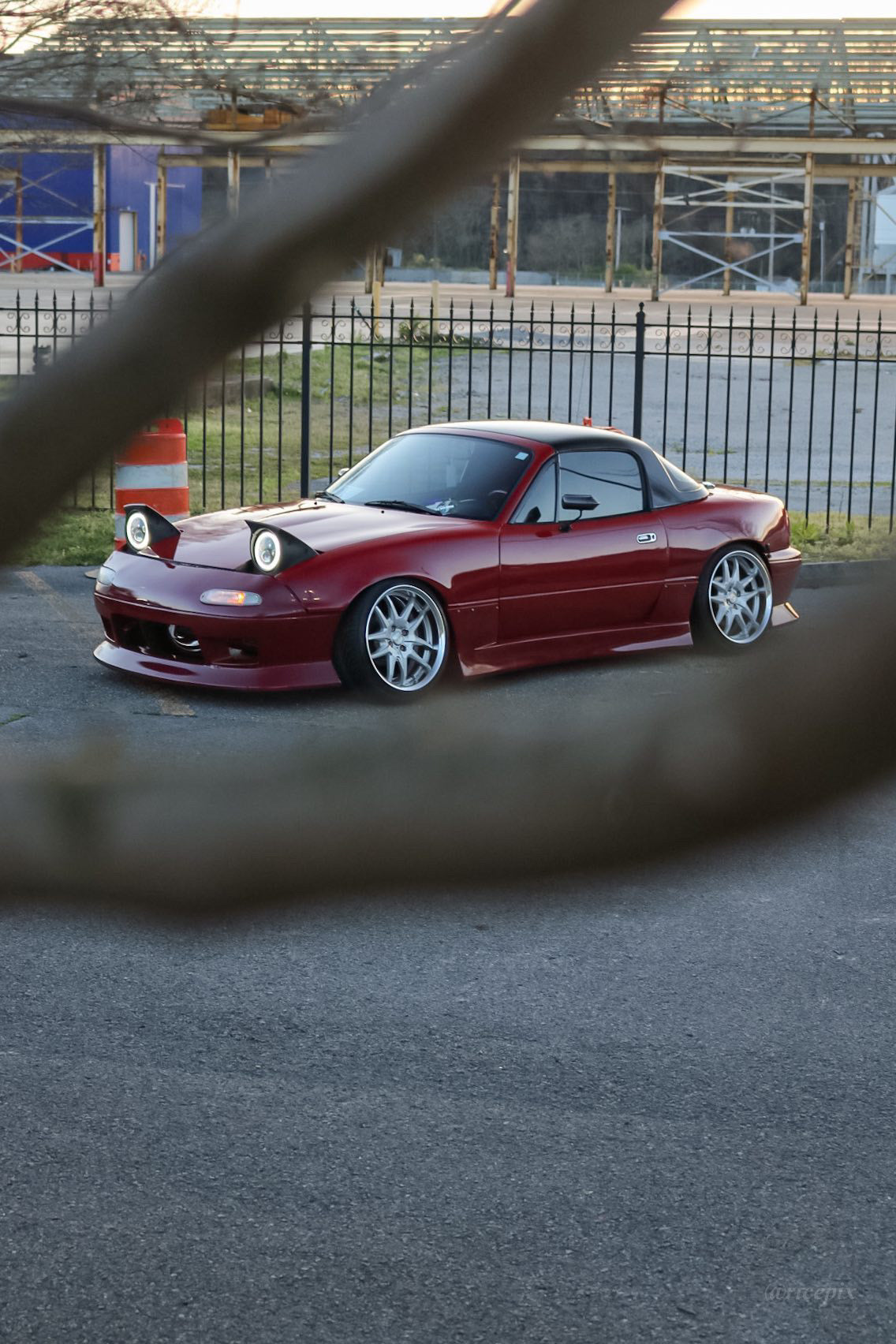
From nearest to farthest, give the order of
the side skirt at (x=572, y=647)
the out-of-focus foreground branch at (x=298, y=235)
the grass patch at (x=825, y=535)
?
1. the out-of-focus foreground branch at (x=298, y=235)
2. the side skirt at (x=572, y=647)
3. the grass patch at (x=825, y=535)

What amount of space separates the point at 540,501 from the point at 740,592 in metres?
1.38

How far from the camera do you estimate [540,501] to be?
305 inches

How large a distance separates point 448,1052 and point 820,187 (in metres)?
36.7

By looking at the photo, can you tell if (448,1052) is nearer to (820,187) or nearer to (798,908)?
(798,908)

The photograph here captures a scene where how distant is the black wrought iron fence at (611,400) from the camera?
12195 mm

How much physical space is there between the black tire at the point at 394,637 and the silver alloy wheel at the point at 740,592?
5.36ft

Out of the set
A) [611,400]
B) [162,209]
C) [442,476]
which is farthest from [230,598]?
[611,400]

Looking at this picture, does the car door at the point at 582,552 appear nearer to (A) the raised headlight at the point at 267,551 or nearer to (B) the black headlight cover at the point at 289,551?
(B) the black headlight cover at the point at 289,551

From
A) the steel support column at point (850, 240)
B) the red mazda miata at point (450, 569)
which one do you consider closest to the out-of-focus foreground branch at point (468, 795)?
the red mazda miata at point (450, 569)

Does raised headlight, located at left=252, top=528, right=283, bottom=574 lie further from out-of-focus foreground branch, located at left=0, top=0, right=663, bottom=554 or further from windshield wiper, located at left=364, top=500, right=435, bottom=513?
out-of-focus foreground branch, located at left=0, top=0, right=663, bottom=554

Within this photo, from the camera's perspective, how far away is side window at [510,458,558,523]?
7.68 metres

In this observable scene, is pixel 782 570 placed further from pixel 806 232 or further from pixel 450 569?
pixel 806 232

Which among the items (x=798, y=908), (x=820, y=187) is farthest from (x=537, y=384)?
(x=798, y=908)
